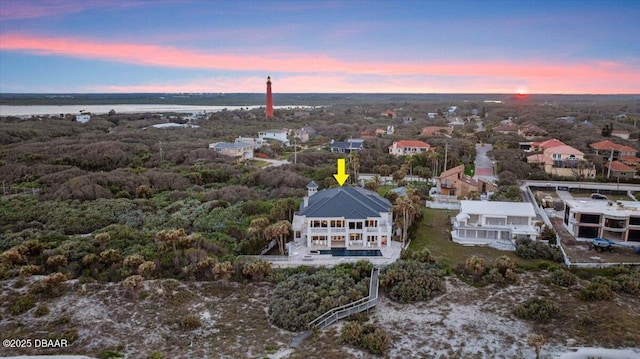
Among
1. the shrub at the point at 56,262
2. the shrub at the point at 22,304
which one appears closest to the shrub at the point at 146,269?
the shrub at the point at 56,262

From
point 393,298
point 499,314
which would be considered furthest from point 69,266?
point 499,314

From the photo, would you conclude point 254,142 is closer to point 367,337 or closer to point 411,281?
point 411,281

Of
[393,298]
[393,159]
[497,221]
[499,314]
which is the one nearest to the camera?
[499,314]

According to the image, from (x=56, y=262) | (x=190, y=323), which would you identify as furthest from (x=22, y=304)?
(x=190, y=323)

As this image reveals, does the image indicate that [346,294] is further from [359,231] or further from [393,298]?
[359,231]

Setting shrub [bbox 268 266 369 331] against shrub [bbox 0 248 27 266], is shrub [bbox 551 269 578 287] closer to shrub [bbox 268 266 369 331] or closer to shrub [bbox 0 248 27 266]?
shrub [bbox 268 266 369 331]

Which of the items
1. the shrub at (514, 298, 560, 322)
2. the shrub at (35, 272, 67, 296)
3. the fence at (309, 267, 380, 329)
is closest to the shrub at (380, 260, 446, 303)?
the fence at (309, 267, 380, 329)
